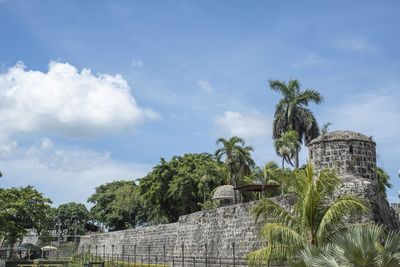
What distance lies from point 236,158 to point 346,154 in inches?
787

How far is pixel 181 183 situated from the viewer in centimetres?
4634

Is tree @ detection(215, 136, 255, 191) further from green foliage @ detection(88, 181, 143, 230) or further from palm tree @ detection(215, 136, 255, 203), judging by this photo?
green foliage @ detection(88, 181, 143, 230)

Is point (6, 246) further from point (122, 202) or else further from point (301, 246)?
point (301, 246)

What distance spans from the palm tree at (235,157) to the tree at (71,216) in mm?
57764

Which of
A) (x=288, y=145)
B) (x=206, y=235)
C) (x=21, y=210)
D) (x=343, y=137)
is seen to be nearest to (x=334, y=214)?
(x=343, y=137)

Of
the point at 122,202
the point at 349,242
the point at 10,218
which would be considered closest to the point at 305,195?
the point at 349,242

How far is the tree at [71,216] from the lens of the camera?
91.1 metres

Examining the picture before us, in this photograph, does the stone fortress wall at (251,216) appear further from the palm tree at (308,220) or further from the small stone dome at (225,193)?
the small stone dome at (225,193)

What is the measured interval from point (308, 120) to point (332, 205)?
25.9m

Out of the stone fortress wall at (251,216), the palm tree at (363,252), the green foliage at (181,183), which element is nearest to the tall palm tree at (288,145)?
the green foliage at (181,183)

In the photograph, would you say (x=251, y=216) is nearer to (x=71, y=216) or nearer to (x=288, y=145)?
(x=288, y=145)

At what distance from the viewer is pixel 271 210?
15.9m

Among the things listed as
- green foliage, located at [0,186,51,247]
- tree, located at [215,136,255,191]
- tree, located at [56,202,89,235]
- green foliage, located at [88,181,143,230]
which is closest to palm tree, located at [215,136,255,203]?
tree, located at [215,136,255,191]

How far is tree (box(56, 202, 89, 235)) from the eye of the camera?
91.1m
